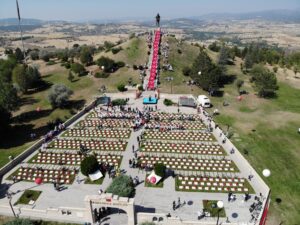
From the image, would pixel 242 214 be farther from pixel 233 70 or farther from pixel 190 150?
pixel 233 70

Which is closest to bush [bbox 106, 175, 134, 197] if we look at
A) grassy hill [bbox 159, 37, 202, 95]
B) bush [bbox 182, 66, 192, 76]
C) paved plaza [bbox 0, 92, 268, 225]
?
paved plaza [bbox 0, 92, 268, 225]

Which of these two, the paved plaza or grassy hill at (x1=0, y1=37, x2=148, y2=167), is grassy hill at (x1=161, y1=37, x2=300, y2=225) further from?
grassy hill at (x1=0, y1=37, x2=148, y2=167)

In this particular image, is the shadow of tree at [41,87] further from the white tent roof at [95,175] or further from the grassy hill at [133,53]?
the white tent roof at [95,175]

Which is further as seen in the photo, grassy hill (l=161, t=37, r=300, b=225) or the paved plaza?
grassy hill (l=161, t=37, r=300, b=225)

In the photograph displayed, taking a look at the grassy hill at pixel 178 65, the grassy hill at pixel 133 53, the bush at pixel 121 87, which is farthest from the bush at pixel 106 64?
the grassy hill at pixel 178 65

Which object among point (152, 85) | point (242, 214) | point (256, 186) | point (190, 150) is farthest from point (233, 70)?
point (242, 214)

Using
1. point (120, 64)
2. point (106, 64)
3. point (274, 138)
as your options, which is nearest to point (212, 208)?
point (274, 138)
